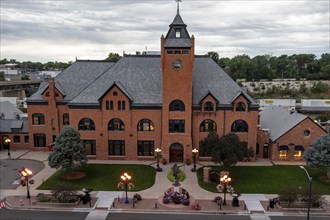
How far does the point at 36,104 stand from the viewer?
48781mm

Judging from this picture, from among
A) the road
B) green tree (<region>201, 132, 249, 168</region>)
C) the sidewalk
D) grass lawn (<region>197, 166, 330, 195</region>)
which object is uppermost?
green tree (<region>201, 132, 249, 168</region>)

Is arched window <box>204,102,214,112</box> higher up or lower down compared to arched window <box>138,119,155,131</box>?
higher up

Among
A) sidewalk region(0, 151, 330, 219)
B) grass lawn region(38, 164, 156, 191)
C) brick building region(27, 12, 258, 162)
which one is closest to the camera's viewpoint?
sidewalk region(0, 151, 330, 219)

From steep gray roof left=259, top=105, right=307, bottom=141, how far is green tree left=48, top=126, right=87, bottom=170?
27.6 metres

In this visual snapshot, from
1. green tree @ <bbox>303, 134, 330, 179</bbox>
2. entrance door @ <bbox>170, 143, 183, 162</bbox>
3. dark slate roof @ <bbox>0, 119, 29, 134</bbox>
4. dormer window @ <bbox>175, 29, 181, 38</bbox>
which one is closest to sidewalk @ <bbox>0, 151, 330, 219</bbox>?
green tree @ <bbox>303, 134, 330, 179</bbox>

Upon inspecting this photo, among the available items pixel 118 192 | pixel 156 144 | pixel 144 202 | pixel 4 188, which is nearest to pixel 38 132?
pixel 4 188

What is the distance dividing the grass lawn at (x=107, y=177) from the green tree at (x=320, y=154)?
62.2ft

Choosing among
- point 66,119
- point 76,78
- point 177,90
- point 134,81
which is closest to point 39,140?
point 66,119

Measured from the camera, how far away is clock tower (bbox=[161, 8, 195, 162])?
1656 inches

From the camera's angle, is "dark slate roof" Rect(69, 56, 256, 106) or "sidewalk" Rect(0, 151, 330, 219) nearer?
"sidewalk" Rect(0, 151, 330, 219)

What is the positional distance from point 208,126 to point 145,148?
32.5 ft

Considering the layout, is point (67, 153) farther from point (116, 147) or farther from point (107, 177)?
point (116, 147)

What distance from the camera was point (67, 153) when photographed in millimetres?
36469

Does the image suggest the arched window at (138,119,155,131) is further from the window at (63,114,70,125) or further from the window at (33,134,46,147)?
the window at (33,134,46,147)
